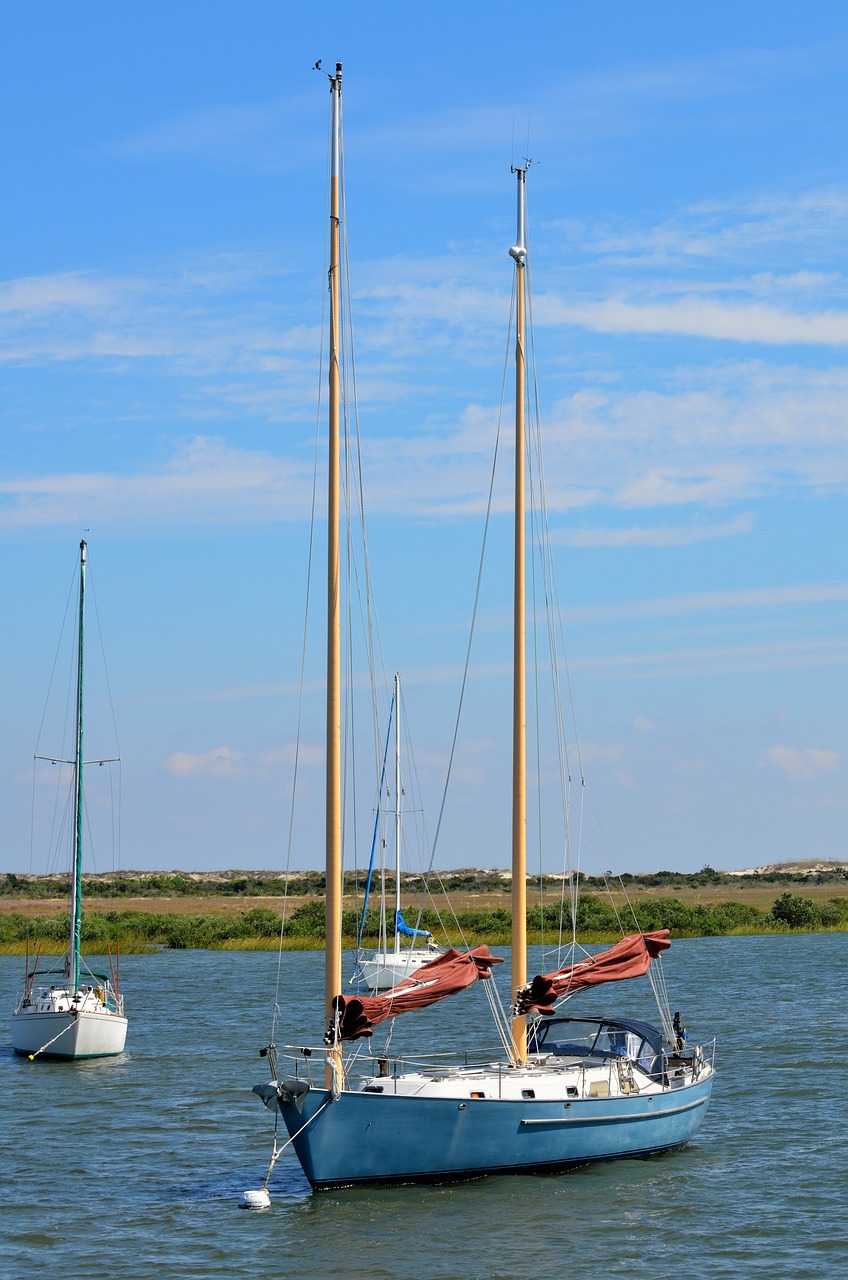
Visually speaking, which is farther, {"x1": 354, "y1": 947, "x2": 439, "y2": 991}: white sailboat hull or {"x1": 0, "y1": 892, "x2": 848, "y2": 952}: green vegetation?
{"x1": 0, "y1": 892, "x2": 848, "y2": 952}: green vegetation

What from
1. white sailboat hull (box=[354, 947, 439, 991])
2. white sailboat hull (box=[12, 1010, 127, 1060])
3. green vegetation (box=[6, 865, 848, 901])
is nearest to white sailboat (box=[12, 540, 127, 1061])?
white sailboat hull (box=[12, 1010, 127, 1060])

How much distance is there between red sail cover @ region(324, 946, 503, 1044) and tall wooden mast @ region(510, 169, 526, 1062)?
98 cm

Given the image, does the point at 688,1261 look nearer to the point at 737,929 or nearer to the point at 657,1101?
the point at 657,1101

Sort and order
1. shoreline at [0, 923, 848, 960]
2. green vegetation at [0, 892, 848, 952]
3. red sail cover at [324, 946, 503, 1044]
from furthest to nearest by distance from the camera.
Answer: green vegetation at [0, 892, 848, 952], shoreline at [0, 923, 848, 960], red sail cover at [324, 946, 503, 1044]

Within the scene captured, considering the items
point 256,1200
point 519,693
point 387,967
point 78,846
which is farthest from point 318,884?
point 256,1200

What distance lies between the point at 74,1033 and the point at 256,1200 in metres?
21.7

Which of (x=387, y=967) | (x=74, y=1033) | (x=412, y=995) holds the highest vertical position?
(x=412, y=995)

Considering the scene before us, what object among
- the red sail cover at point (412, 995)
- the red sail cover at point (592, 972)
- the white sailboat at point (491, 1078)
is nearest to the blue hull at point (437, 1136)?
the white sailboat at point (491, 1078)

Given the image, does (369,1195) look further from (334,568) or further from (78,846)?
(78,846)

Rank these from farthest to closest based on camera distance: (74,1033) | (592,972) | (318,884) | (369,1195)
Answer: (318,884)
(74,1033)
(592,972)
(369,1195)

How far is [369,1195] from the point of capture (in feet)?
92.5

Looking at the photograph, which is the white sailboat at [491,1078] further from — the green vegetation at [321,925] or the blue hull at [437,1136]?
the green vegetation at [321,925]

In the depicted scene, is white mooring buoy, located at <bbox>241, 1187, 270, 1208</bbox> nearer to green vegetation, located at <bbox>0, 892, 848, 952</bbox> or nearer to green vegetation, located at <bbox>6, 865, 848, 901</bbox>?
green vegetation, located at <bbox>0, 892, 848, 952</bbox>

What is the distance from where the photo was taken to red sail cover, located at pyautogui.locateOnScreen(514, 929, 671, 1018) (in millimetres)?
31047
